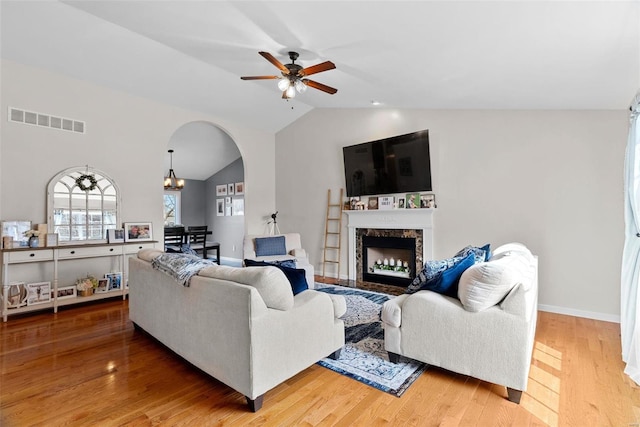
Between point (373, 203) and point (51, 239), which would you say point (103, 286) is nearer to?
point (51, 239)

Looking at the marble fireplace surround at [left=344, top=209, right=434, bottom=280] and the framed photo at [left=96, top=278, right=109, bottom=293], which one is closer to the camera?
the framed photo at [left=96, top=278, right=109, bottom=293]

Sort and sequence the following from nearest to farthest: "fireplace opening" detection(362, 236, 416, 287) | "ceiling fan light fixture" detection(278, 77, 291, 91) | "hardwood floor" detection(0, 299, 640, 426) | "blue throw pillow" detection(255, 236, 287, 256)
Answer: "hardwood floor" detection(0, 299, 640, 426)
"ceiling fan light fixture" detection(278, 77, 291, 91)
"fireplace opening" detection(362, 236, 416, 287)
"blue throw pillow" detection(255, 236, 287, 256)

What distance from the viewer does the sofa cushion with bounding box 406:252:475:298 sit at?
246 centimetres

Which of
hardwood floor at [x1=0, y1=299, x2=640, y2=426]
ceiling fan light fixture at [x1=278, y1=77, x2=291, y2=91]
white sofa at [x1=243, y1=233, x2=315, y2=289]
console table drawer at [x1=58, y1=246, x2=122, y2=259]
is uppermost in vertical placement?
ceiling fan light fixture at [x1=278, y1=77, x2=291, y2=91]

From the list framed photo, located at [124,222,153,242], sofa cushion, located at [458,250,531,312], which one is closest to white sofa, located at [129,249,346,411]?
sofa cushion, located at [458,250,531,312]

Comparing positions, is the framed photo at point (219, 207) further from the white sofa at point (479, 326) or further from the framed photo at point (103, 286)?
the white sofa at point (479, 326)

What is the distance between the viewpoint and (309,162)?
20.8ft

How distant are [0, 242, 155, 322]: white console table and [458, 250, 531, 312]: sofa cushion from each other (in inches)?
173

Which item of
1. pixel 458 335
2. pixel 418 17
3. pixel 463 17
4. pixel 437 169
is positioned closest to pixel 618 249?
pixel 437 169

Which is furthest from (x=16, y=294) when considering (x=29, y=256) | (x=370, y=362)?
(x=370, y=362)

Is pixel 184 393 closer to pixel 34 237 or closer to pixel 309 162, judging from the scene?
pixel 34 237

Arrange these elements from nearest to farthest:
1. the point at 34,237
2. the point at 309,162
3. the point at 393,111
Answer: the point at 34,237, the point at 393,111, the point at 309,162

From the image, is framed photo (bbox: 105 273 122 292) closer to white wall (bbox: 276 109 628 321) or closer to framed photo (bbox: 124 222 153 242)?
framed photo (bbox: 124 222 153 242)

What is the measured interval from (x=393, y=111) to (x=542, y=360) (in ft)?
12.9
